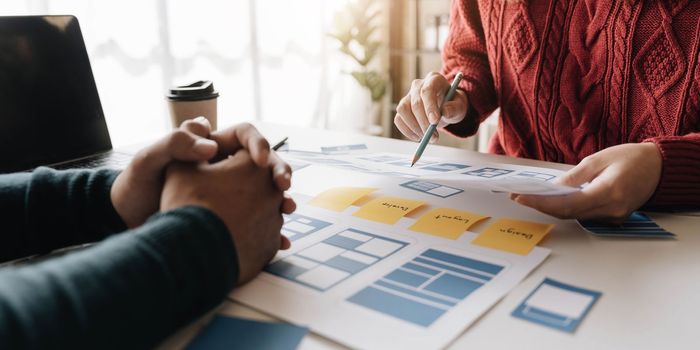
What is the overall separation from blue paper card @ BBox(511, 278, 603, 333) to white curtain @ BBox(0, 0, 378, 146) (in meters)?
1.69

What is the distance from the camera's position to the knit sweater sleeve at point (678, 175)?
2.22ft

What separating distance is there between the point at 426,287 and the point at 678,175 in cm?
41

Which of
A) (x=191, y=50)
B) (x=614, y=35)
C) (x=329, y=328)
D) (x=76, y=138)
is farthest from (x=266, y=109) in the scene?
(x=329, y=328)

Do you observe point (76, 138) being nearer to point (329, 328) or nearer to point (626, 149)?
point (329, 328)

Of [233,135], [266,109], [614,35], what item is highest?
[614,35]

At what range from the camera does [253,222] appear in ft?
1.66

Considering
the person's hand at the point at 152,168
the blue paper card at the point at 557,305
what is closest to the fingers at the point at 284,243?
the person's hand at the point at 152,168

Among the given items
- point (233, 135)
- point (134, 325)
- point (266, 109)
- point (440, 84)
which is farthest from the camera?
point (266, 109)

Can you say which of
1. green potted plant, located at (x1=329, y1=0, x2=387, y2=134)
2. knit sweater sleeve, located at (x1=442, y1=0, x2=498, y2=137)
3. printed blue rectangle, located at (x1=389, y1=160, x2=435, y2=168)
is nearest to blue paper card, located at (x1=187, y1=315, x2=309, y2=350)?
printed blue rectangle, located at (x1=389, y1=160, x2=435, y2=168)

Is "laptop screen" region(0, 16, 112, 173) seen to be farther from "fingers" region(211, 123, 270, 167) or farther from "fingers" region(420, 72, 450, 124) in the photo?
"fingers" region(420, 72, 450, 124)

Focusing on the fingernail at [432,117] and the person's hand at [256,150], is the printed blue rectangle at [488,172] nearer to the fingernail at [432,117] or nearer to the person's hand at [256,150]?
the fingernail at [432,117]

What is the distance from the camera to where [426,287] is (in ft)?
1.58

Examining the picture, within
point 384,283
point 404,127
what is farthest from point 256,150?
point 404,127

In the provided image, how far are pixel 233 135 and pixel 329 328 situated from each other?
0.28 metres
